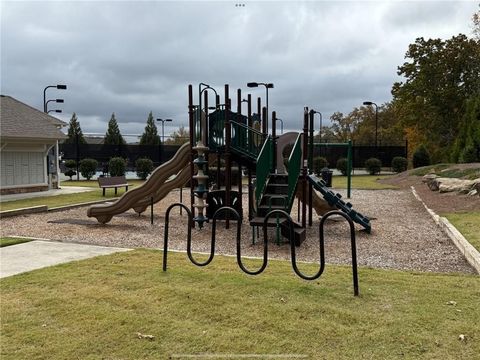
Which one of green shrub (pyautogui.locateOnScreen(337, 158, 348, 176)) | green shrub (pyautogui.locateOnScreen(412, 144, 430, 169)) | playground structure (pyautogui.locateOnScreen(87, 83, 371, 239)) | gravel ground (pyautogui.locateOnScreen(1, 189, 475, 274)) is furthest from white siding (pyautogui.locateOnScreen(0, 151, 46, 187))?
green shrub (pyautogui.locateOnScreen(412, 144, 430, 169))

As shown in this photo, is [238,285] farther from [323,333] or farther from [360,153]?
[360,153]

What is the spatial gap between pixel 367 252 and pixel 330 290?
273cm

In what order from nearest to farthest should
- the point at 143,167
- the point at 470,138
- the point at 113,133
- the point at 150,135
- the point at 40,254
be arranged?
the point at 40,254 < the point at 470,138 < the point at 143,167 < the point at 113,133 < the point at 150,135

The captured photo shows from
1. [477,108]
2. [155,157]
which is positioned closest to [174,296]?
[477,108]

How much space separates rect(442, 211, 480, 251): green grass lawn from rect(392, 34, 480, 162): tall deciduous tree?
23318mm

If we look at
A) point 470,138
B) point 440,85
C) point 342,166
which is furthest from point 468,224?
point 440,85

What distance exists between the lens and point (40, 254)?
6.82m

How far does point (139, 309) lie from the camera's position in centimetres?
424

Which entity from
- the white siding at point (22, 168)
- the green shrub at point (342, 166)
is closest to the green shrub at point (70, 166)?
the white siding at point (22, 168)

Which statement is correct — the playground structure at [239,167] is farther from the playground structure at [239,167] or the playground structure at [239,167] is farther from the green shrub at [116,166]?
the green shrub at [116,166]

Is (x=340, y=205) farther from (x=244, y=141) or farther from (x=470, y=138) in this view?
(x=470, y=138)

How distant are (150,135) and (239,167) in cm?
3824

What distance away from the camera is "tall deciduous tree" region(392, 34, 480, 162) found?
32.5 m

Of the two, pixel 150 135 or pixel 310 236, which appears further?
pixel 150 135
